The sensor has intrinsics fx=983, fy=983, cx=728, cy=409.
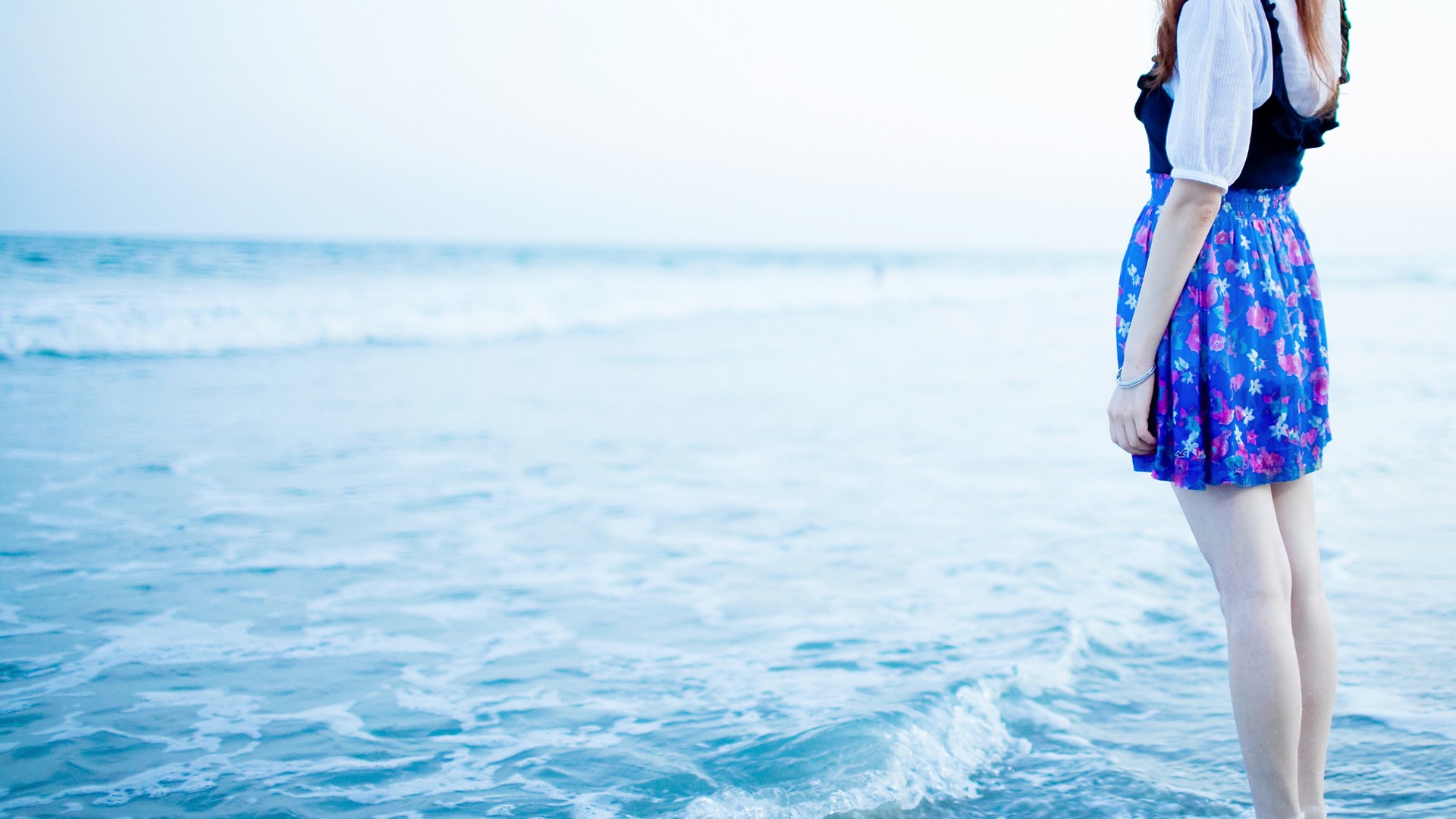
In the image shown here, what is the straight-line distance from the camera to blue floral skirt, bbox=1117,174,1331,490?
1.67m

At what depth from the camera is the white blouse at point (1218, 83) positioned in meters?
1.59

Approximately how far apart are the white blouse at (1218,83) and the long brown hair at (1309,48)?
5cm

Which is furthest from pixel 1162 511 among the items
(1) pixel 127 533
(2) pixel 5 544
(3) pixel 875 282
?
(3) pixel 875 282

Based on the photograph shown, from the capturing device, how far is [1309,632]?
1840 millimetres

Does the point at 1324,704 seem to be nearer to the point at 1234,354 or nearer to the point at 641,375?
the point at 1234,354

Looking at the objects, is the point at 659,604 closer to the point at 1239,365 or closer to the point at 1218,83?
the point at 1239,365

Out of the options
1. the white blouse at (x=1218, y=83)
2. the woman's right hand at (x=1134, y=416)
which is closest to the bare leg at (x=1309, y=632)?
the woman's right hand at (x=1134, y=416)

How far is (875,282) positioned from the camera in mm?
30953

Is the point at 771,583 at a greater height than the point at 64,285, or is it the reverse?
the point at 64,285

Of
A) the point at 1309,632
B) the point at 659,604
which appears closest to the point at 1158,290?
the point at 1309,632

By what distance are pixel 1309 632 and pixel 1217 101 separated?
100 cm

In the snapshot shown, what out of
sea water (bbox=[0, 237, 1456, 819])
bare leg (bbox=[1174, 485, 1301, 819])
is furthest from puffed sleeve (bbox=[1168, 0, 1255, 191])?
sea water (bbox=[0, 237, 1456, 819])

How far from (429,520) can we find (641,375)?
5181 mm

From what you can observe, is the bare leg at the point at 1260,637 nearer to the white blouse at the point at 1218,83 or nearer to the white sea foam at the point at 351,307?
the white blouse at the point at 1218,83
